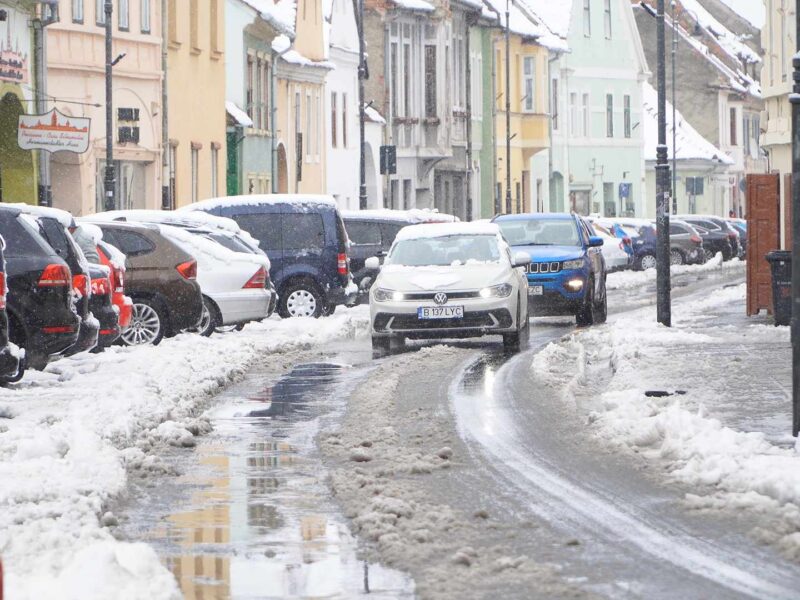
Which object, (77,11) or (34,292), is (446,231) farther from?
(77,11)

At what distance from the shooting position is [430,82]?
2721 inches

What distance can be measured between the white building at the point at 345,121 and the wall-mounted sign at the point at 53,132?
27372 mm

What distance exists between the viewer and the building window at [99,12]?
40812mm

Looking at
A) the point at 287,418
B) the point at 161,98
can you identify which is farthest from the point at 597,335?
the point at 161,98

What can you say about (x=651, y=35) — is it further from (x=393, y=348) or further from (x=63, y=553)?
(x=63, y=553)

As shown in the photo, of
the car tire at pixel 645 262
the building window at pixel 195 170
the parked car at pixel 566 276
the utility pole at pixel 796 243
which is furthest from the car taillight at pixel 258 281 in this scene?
the car tire at pixel 645 262

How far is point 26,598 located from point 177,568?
3.70 ft

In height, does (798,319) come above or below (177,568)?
above

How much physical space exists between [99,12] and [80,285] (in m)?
23.6

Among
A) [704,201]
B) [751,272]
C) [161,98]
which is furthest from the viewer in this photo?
[704,201]

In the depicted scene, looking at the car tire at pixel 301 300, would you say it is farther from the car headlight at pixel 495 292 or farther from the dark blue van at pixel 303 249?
the car headlight at pixel 495 292

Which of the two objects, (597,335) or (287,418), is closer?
(287,418)

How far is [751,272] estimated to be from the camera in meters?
29.4

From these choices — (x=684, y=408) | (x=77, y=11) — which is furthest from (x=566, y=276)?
(x=77, y=11)
